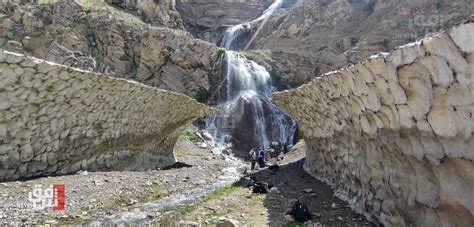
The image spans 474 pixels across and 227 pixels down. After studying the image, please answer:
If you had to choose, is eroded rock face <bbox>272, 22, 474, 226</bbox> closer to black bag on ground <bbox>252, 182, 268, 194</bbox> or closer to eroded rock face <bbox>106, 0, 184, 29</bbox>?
black bag on ground <bbox>252, 182, 268, 194</bbox>

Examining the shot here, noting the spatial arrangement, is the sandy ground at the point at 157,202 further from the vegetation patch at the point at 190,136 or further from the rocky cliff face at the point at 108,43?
the rocky cliff face at the point at 108,43

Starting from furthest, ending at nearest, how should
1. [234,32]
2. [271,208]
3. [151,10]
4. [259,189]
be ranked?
[234,32]
[151,10]
[259,189]
[271,208]

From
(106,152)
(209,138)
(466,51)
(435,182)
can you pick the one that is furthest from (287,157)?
(466,51)

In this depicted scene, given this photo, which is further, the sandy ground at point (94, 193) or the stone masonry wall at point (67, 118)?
the stone masonry wall at point (67, 118)

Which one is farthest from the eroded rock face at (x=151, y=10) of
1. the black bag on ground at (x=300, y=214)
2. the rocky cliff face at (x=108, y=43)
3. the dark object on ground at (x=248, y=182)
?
the black bag on ground at (x=300, y=214)

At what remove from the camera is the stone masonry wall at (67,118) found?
7242 millimetres

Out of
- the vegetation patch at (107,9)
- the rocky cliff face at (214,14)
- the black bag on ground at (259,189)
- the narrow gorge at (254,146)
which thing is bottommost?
the black bag on ground at (259,189)

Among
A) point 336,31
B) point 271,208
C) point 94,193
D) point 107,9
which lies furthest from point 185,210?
point 336,31

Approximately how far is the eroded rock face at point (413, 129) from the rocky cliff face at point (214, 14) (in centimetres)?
3811

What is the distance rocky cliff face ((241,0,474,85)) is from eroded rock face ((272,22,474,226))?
25.2m

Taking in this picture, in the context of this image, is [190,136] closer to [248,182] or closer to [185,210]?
[248,182]

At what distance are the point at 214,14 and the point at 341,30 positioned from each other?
16.2m

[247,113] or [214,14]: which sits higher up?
[214,14]

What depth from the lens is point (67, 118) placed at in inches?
354
